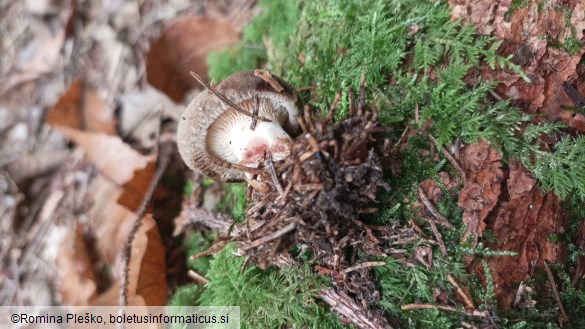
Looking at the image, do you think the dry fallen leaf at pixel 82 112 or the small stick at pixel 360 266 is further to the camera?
the dry fallen leaf at pixel 82 112

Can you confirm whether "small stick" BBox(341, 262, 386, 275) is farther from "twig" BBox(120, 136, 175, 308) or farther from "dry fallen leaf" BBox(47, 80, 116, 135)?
"dry fallen leaf" BBox(47, 80, 116, 135)

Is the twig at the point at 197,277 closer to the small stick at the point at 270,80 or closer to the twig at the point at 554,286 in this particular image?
the small stick at the point at 270,80

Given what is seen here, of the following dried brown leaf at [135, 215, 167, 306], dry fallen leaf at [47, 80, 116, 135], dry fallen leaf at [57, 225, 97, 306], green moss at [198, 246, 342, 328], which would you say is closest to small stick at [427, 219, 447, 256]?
green moss at [198, 246, 342, 328]

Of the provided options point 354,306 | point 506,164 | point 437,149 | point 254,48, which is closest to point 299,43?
point 254,48

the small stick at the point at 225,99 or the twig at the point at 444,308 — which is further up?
the small stick at the point at 225,99

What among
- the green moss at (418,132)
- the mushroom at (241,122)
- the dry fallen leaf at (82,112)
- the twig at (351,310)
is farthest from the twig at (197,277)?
the dry fallen leaf at (82,112)

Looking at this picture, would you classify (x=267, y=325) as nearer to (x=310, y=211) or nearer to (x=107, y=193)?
(x=310, y=211)
